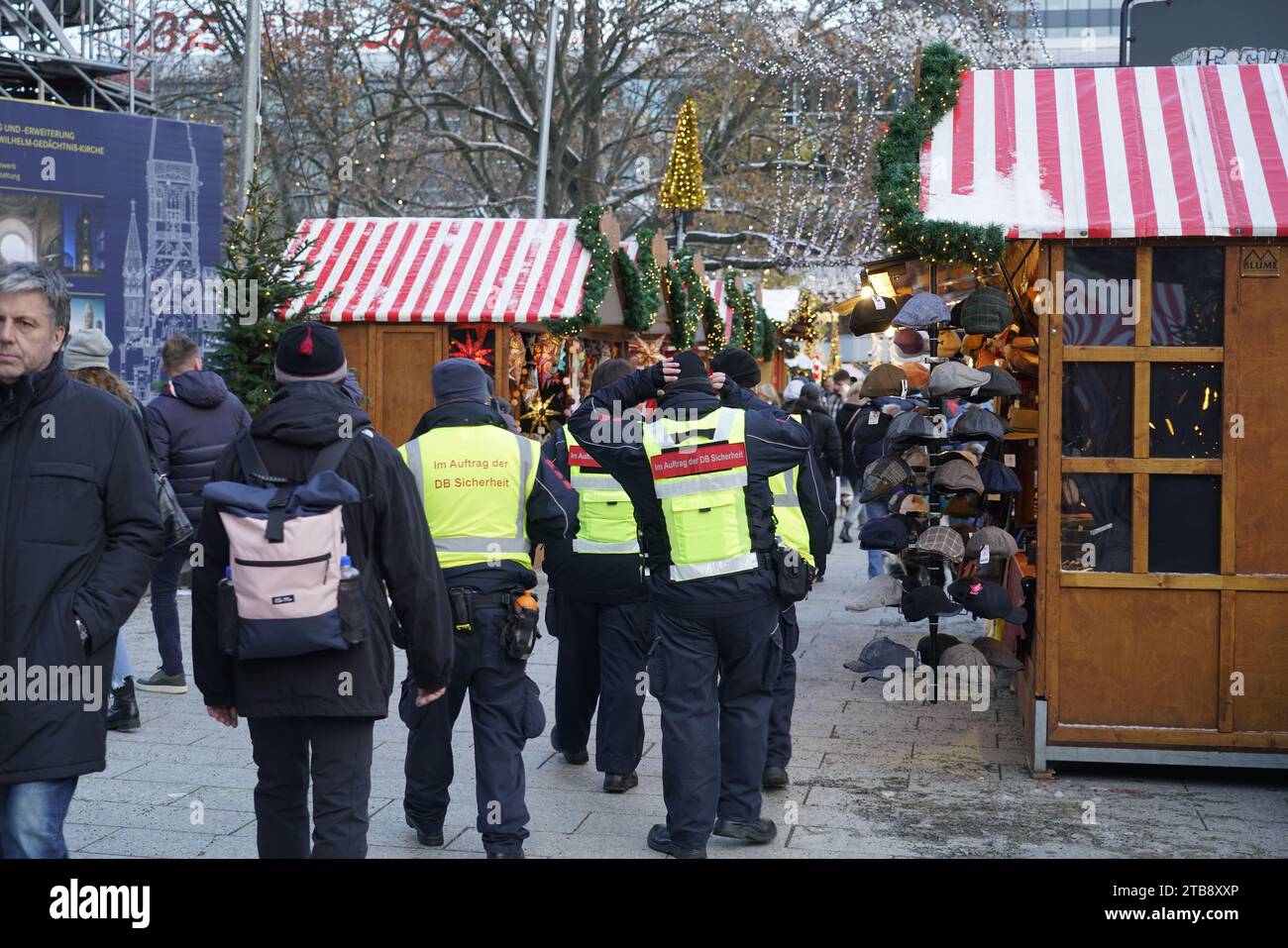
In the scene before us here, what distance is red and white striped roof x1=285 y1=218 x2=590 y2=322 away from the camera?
15484 mm

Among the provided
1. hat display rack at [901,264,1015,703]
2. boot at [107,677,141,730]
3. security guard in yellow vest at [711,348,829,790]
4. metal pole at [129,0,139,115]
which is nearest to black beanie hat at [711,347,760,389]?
security guard in yellow vest at [711,348,829,790]

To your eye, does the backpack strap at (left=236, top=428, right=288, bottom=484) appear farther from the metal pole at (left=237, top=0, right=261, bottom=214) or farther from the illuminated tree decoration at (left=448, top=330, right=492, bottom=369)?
the metal pole at (left=237, top=0, right=261, bottom=214)

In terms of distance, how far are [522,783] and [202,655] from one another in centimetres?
181

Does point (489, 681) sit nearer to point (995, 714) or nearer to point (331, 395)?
point (331, 395)

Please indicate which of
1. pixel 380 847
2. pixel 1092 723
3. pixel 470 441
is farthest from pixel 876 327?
pixel 380 847

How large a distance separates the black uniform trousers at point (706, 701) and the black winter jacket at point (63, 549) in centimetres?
237

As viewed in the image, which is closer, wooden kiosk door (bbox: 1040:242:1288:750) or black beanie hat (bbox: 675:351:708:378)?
black beanie hat (bbox: 675:351:708:378)

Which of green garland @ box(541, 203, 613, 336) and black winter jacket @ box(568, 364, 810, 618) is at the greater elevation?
green garland @ box(541, 203, 613, 336)

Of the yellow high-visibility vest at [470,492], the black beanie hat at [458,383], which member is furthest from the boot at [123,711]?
the black beanie hat at [458,383]

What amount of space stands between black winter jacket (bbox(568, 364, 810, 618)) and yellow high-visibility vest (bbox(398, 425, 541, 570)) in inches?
15.6

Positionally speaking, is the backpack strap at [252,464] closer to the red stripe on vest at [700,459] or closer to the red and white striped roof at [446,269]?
the red stripe on vest at [700,459]

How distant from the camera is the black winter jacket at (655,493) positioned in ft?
19.4

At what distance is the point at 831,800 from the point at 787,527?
132 centimetres

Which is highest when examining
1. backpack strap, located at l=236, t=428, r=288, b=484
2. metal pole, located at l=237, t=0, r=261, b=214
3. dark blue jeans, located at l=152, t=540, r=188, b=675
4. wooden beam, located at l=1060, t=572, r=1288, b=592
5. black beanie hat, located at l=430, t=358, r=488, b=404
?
metal pole, located at l=237, t=0, r=261, b=214
